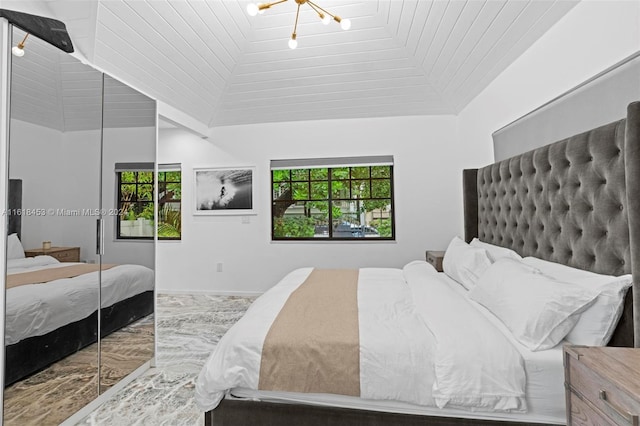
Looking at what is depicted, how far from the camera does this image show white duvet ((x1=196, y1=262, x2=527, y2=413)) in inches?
51.4

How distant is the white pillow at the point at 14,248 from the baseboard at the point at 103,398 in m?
0.95

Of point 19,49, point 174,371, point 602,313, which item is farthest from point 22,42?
point 602,313

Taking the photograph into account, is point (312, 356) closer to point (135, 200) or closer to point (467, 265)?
point (467, 265)

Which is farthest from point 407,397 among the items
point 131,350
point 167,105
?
point 167,105

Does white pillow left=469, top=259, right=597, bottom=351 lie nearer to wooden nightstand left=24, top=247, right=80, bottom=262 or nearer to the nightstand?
the nightstand

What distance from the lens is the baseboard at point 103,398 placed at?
71.8 inches

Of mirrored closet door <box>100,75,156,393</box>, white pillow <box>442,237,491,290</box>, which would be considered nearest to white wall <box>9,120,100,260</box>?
mirrored closet door <box>100,75,156,393</box>

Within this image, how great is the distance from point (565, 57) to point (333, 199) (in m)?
2.98

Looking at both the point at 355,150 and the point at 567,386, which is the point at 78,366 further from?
the point at 355,150

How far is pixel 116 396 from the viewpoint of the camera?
2.11m

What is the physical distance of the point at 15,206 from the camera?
1555mm

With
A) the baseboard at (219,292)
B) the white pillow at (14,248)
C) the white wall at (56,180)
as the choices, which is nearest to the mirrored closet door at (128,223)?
the white wall at (56,180)

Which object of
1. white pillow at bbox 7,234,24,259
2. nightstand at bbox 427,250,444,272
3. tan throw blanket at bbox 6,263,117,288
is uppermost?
white pillow at bbox 7,234,24,259

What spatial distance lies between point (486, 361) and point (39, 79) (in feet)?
8.13
